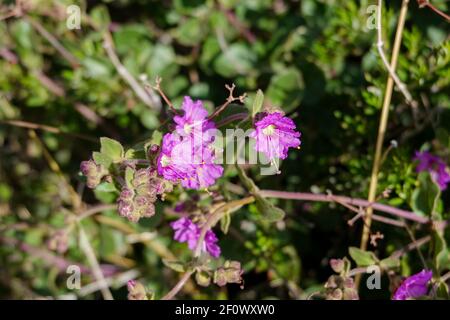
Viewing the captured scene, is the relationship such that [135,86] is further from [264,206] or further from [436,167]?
[436,167]

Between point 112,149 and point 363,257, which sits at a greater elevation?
point 112,149

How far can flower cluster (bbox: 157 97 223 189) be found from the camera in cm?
165

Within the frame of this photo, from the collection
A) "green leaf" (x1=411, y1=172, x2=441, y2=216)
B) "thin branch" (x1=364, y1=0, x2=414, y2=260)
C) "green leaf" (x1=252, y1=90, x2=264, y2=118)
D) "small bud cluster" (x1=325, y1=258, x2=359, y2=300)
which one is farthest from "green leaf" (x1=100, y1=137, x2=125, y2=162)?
"green leaf" (x1=411, y1=172, x2=441, y2=216)

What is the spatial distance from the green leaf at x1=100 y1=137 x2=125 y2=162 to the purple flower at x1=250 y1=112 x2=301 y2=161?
0.39 m

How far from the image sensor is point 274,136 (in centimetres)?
176

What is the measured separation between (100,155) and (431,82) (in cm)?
127

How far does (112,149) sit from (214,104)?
3.24 feet

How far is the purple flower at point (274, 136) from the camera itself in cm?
171

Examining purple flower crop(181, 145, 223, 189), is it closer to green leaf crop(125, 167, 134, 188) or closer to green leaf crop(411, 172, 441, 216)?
green leaf crop(125, 167, 134, 188)

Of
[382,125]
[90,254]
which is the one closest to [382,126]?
[382,125]

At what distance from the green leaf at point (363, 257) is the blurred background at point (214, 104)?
236 mm

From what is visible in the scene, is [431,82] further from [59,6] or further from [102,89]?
[59,6]
